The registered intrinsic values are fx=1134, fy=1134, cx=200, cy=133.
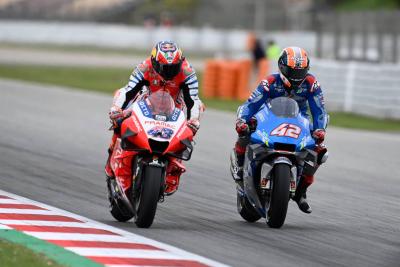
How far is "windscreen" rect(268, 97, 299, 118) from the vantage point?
10.5 meters

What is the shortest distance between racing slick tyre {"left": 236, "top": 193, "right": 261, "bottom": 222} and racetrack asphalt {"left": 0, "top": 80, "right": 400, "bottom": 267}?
3.6 inches

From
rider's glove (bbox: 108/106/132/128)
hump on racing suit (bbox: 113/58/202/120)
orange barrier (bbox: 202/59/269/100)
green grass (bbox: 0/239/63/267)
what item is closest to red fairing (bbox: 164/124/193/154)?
hump on racing suit (bbox: 113/58/202/120)

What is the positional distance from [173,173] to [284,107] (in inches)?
47.1

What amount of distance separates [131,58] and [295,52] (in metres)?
44.0

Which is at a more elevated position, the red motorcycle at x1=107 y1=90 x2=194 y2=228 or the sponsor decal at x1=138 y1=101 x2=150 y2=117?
the sponsor decal at x1=138 y1=101 x2=150 y2=117

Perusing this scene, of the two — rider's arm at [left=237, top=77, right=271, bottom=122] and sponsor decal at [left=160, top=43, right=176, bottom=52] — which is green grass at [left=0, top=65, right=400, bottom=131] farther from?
sponsor decal at [left=160, top=43, right=176, bottom=52]

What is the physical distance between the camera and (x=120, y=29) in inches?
2611

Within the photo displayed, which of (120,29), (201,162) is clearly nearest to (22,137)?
(201,162)

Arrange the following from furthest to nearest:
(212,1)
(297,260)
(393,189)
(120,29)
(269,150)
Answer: (212,1) → (120,29) → (393,189) → (269,150) → (297,260)

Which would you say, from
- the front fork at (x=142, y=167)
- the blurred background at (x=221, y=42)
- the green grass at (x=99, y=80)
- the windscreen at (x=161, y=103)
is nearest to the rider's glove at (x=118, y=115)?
the windscreen at (x=161, y=103)

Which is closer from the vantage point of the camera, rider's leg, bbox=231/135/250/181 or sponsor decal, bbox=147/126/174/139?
sponsor decal, bbox=147/126/174/139

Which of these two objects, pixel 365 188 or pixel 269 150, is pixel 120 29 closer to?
pixel 365 188

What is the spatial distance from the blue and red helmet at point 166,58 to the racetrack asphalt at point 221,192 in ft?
4.71

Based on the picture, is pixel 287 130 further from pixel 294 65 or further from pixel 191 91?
pixel 191 91
